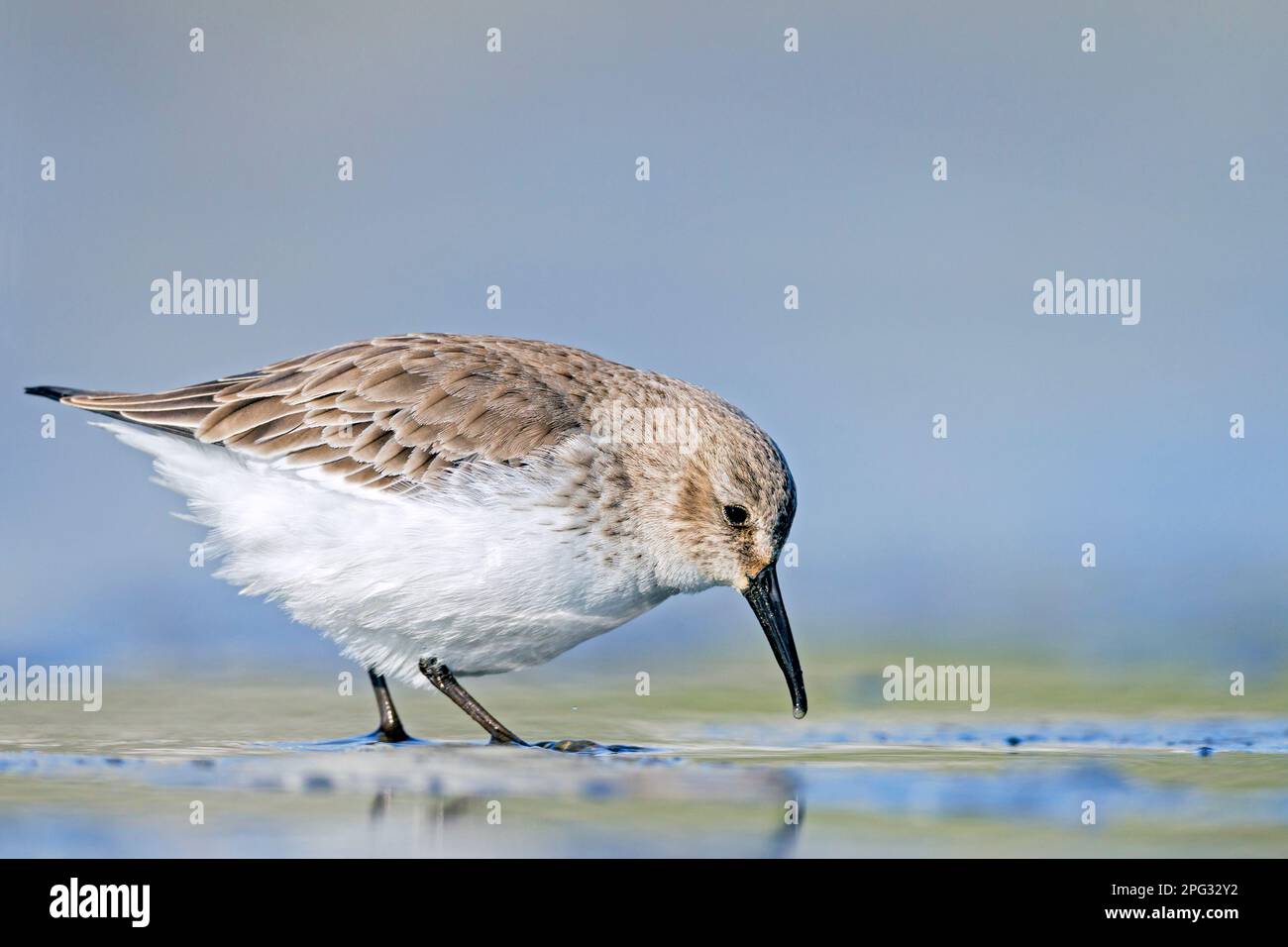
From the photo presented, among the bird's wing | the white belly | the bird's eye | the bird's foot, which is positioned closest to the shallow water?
the bird's foot

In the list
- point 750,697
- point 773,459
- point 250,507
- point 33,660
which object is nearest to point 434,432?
point 250,507

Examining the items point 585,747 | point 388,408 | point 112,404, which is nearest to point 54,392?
point 112,404

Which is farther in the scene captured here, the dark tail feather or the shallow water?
the dark tail feather

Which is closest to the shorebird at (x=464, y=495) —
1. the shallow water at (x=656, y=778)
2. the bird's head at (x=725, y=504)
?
the bird's head at (x=725, y=504)

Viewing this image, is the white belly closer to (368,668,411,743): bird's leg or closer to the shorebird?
the shorebird

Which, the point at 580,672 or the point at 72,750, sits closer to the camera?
the point at 72,750

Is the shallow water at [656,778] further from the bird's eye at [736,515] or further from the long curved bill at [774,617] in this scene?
the bird's eye at [736,515]

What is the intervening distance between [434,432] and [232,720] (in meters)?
2.09

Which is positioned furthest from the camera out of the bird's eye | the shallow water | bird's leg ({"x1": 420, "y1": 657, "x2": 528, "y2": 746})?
bird's leg ({"x1": 420, "y1": 657, "x2": 528, "y2": 746})

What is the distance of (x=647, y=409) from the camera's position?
28.3 feet

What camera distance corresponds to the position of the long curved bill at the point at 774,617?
28.2 ft

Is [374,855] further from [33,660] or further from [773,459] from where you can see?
[33,660]

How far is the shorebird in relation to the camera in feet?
26.2

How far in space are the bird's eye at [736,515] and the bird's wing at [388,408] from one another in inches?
32.8
